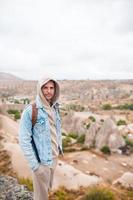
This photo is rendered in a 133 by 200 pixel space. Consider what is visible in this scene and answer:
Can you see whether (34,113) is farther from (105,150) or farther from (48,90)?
(105,150)

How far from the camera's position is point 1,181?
27.8 ft

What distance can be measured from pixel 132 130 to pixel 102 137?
14.6m

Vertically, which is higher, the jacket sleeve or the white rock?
the jacket sleeve

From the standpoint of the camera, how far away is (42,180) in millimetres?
4789

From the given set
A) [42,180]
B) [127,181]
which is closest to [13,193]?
[42,180]

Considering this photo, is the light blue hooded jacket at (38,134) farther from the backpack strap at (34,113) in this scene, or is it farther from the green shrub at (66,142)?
the green shrub at (66,142)

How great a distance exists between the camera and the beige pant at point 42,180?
4.72m

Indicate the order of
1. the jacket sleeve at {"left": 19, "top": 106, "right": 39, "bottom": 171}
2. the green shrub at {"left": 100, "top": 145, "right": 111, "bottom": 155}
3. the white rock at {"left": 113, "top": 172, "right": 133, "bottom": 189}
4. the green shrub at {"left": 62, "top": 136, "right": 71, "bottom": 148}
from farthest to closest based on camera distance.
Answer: the green shrub at {"left": 62, "top": 136, "right": 71, "bottom": 148}, the green shrub at {"left": 100, "top": 145, "right": 111, "bottom": 155}, the white rock at {"left": 113, "top": 172, "right": 133, "bottom": 189}, the jacket sleeve at {"left": 19, "top": 106, "right": 39, "bottom": 171}

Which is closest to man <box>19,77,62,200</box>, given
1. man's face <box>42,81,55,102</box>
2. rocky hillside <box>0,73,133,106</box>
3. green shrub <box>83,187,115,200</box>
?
man's face <box>42,81,55,102</box>

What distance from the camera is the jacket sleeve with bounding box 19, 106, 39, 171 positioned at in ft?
15.1

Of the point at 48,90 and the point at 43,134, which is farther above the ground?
the point at 48,90

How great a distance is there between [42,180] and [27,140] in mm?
538

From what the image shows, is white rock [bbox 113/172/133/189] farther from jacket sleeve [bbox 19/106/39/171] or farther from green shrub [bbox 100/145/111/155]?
jacket sleeve [bbox 19/106/39/171]

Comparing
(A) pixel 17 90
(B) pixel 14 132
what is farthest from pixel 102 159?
(A) pixel 17 90
